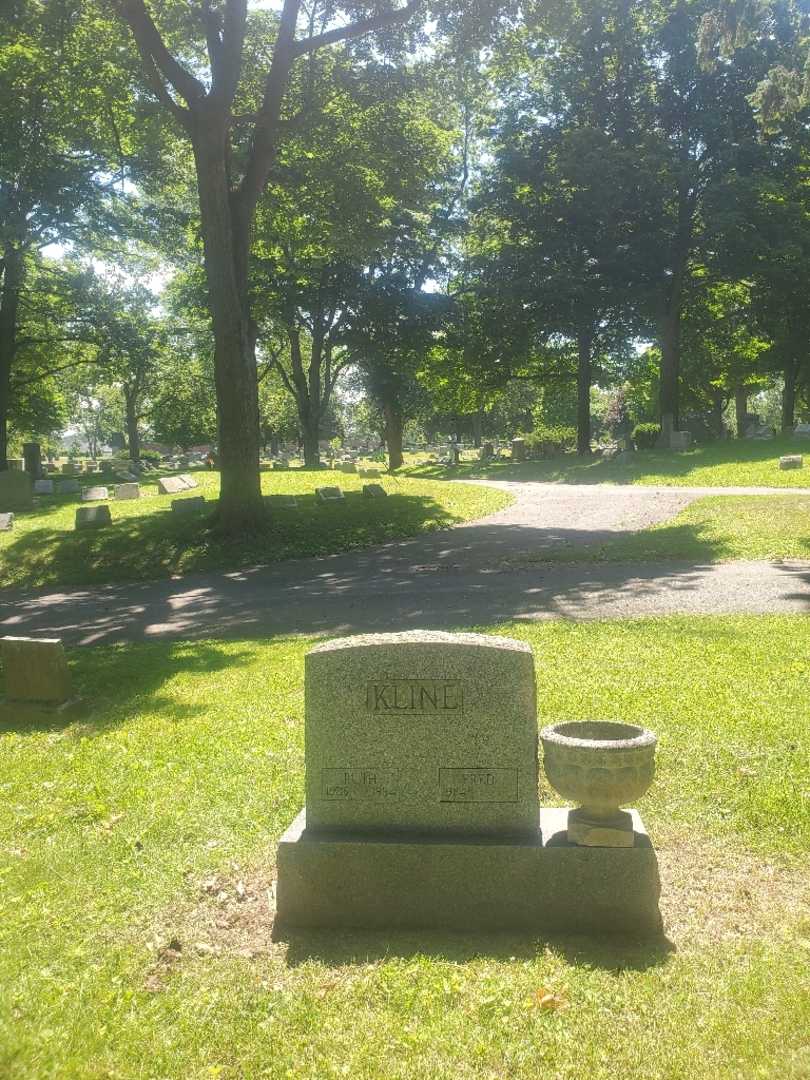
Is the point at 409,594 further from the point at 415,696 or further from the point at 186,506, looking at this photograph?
the point at 186,506

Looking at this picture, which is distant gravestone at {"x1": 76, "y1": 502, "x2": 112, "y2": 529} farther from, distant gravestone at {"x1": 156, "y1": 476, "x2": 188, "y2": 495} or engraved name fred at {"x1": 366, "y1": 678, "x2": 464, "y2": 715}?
engraved name fred at {"x1": 366, "y1": 678, "x2": 464, "y2": 715}

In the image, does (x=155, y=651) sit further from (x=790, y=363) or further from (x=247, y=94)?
(x=790, y=363)

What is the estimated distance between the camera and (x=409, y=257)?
1251 inches

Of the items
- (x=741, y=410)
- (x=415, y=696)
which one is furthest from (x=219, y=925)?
(x=741, y=410)

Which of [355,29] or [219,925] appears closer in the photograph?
[219,925]

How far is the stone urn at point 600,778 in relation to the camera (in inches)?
183

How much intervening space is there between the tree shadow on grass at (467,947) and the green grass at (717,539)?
38.7 ft

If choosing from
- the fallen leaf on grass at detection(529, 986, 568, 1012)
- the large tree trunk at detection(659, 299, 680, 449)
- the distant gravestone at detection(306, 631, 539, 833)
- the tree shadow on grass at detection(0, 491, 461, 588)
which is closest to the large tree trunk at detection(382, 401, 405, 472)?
the large tree trunk at detection(659, 299, 680, 449)

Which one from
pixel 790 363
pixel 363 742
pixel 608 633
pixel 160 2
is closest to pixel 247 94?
pixel 160 2

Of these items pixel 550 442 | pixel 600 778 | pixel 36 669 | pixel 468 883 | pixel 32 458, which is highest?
pixel 32 458

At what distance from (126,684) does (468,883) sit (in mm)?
6100

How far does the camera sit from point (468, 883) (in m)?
4.92

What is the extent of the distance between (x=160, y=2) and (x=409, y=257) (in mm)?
13862

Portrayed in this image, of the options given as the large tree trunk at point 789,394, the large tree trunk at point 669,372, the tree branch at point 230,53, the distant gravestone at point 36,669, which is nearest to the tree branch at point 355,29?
the tree branch at point 230,53
